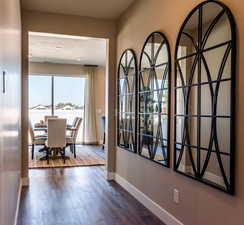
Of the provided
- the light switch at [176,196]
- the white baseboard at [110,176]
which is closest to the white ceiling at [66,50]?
the white baseboard at [110,176]

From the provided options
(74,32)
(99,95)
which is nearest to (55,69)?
(99,95)

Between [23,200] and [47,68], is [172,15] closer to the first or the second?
[23,200]

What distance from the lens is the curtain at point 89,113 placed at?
8919 millimetres

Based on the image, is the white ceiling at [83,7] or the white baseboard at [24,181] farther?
the white baseboard at [24,181]

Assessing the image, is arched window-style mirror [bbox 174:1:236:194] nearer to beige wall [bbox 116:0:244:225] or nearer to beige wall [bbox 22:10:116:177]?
beige wall [bbox 116:0:244:225]

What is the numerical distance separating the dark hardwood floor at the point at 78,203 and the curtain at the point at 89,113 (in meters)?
4.24

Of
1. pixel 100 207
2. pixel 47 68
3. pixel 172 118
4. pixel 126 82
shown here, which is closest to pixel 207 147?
pixel 172 118

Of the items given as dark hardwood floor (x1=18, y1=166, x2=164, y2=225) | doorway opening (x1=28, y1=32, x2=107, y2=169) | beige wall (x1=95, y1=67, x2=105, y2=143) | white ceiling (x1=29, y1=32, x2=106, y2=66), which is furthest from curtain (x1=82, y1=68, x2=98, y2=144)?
dark hardwood floor (x1=18, y1=166, x2=164, y2=225)

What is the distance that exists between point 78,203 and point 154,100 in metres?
1.64

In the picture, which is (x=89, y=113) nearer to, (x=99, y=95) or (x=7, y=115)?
(x=99, y=95)

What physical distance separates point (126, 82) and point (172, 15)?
58.8 inches

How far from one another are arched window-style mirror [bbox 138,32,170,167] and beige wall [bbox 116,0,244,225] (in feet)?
0.37

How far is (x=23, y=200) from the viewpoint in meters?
3.47

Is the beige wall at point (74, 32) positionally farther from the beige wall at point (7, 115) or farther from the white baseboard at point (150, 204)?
the beige wall at point (7, 115)
